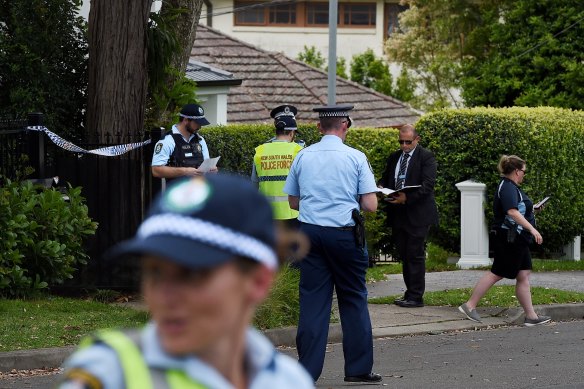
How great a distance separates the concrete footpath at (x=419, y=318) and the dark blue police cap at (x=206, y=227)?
24.4 feet

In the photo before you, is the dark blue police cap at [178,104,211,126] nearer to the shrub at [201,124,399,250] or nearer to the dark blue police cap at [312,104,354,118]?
the dark blue police cap at [312,104,354,118]

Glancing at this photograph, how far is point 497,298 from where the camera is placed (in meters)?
13.4

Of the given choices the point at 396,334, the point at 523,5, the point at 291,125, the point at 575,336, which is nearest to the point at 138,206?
the point at 291,125

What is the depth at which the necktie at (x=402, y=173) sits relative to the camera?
12.8 metres

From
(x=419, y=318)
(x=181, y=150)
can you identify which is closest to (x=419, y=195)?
(x=419, y=318)

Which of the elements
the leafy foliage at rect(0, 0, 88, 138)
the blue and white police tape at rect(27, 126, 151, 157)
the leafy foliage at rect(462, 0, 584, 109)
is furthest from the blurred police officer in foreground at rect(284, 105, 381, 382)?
the leafy foliage at rect(462, 0, 584, 109)

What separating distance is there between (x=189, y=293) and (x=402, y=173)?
1098 centimetres

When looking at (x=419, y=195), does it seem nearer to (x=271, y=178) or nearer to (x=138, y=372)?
(x=271, y=178)

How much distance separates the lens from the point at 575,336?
37.6ft

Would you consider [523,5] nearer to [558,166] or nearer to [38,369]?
[558,166]

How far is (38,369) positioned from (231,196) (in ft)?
24.9

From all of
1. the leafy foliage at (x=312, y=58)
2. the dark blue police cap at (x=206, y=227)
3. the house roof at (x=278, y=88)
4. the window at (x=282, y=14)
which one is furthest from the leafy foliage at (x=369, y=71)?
the dark blue police cap at (x=206, y=227)

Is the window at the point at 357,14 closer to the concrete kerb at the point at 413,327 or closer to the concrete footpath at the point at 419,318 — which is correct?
the concrete footpath at the point at 419,318

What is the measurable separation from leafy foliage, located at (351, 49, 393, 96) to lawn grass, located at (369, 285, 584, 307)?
28.5 meters
